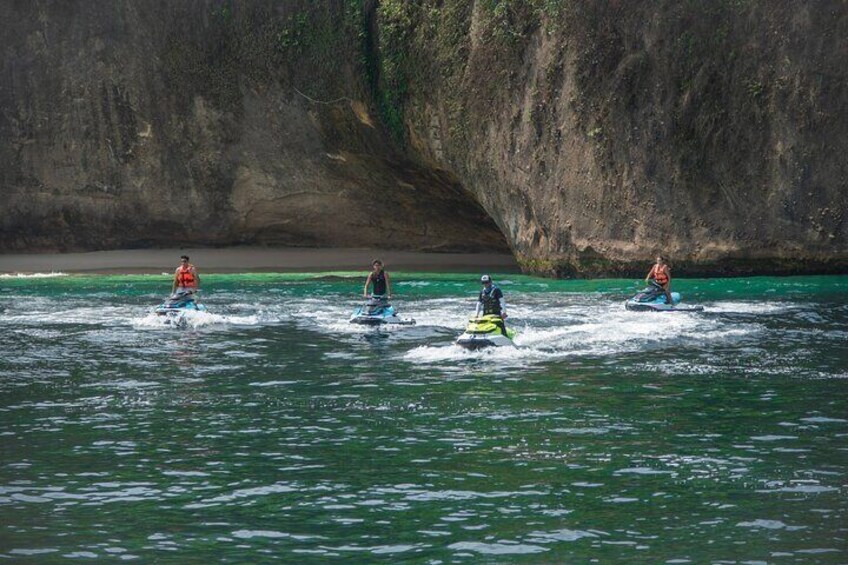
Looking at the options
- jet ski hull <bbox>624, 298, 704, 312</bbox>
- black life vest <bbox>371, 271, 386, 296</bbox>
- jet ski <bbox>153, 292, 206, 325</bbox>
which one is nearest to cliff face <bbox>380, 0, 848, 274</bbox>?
jet ski hull <bbox>624, 298, 704, 312</bbox>

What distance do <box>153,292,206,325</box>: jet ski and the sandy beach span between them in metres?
24.7

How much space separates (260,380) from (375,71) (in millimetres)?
36274

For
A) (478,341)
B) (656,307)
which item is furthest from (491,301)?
(656,307)

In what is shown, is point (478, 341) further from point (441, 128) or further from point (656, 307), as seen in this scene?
point (441, 128)

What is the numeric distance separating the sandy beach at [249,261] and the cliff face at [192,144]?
1.29 m

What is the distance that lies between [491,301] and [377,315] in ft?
21.4

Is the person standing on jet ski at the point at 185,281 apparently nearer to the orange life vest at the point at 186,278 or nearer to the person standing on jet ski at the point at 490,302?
the orange life vest at the point at 186,278

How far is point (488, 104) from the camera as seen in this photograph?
53.7m

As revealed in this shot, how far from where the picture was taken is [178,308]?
34500 mm

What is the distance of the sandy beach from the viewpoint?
60406 mm

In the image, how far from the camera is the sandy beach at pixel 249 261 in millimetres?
60406

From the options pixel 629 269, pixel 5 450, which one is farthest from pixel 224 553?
pixel 629 269

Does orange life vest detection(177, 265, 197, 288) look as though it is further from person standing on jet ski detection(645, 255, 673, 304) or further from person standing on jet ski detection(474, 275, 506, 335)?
person standing on jet ski detection(645, 255, 673, 304)

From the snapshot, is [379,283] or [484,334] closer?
[484,334]
